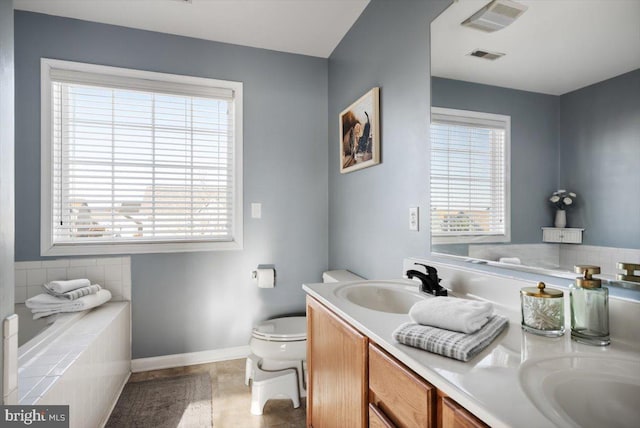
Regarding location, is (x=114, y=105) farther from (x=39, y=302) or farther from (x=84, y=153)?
(x=39, y=302)

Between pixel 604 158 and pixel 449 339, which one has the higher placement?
pixel 604 158

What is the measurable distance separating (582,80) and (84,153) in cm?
276

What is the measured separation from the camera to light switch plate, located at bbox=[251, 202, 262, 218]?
265 cm

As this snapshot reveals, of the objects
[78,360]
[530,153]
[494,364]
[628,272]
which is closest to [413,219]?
[530,153]

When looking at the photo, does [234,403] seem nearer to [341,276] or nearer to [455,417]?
[341,276]

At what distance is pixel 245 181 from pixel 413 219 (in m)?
1.49

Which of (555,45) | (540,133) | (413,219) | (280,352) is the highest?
(555,45)

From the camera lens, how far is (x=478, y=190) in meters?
1.26

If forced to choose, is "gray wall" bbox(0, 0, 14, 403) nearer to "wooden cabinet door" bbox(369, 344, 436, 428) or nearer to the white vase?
"wooden cabinet door" bbox(369, 344, 436, 428)

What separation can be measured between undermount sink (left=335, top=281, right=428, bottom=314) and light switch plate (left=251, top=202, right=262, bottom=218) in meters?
1.35

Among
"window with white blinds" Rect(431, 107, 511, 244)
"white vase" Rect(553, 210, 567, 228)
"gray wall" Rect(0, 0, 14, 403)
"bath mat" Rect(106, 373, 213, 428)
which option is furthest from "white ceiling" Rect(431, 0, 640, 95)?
"bath mat" Rect(106, 373, 213, 428)

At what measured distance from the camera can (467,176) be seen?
1.31 metres

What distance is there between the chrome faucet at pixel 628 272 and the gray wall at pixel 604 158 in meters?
0.05

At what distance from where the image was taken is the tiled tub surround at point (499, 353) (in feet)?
1.77
